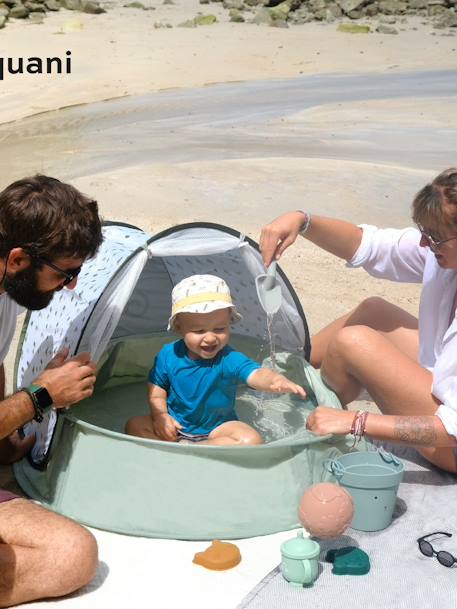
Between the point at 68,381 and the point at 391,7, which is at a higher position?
the point at 68,381

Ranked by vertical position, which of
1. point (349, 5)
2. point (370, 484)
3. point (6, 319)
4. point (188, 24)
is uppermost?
point (6, 319)

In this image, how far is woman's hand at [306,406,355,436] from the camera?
2.89m

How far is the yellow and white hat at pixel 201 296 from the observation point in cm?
325

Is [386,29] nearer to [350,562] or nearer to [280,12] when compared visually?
[280,12]

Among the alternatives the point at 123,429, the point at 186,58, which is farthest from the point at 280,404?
the point at 186,58

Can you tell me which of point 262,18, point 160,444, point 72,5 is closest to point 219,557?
point 160,444

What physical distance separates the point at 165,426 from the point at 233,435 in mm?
258

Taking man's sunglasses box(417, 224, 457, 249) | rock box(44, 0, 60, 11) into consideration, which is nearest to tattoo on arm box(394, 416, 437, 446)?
man's sunglasses box(417, 224, 457, 249)

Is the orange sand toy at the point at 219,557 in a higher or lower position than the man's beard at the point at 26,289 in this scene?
lower

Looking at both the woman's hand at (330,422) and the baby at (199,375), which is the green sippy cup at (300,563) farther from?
the baby at (199,375)

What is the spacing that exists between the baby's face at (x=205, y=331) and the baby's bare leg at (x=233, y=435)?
264mm

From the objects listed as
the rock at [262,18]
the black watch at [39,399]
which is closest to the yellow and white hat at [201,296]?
the black watch at [39,399]

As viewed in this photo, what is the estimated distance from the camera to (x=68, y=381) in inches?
111

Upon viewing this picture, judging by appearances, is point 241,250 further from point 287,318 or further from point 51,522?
point 51,522
